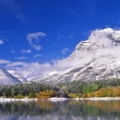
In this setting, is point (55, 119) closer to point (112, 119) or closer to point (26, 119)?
point (26, 119)

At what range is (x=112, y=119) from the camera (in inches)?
3135

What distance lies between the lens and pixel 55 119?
3236 inches

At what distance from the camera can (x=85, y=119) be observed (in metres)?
81.7

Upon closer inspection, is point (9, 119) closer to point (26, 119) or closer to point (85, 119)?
point (26, 119)

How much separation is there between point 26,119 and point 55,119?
26.8 feet

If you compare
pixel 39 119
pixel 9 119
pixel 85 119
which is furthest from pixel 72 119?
pixel 9 119

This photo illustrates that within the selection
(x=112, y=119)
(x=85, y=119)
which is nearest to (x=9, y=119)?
(x=85, y=119)

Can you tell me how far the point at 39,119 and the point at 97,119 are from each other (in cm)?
1574

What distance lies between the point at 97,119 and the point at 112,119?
3.91 metres

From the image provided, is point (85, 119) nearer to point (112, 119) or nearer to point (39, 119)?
point (112, 119)

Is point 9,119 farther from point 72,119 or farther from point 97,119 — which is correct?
point 97,119

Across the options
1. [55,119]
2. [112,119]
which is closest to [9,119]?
[55,119]

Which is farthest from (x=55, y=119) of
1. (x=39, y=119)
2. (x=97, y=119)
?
(x=97, y=119)

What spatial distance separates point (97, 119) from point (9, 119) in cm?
2432
